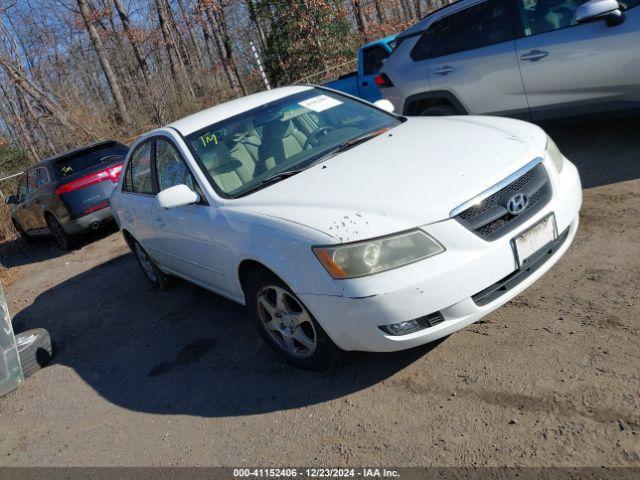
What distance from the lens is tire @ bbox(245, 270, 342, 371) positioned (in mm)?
3434

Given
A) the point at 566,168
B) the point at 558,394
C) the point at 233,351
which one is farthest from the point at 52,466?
the point at 566,168

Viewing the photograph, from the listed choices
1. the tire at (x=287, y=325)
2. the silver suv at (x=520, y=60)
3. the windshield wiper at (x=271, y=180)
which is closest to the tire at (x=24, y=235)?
the silver suv at (x=520, y=60)

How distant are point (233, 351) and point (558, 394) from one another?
2338 mm

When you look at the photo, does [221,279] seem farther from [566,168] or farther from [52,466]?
[566,168]

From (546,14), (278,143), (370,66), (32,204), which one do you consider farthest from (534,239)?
(32,204)

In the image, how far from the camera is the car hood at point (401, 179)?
3.09 m

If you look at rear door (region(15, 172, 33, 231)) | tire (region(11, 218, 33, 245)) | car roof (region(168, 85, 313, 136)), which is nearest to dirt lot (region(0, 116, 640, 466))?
car roof (region(168, 85, 313, 136))

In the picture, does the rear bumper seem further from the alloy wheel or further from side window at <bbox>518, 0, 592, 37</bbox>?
side window at <bbox>518, 0, 592, 37</bbox>

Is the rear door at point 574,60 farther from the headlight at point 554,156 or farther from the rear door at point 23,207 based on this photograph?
the rear door at point 23,207

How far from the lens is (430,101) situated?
694 centimetres

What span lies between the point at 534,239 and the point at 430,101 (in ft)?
13.2

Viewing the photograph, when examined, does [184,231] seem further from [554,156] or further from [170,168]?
[554,156]

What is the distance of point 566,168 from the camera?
3789 millimetres

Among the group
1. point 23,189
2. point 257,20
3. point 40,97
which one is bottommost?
point 23,189
